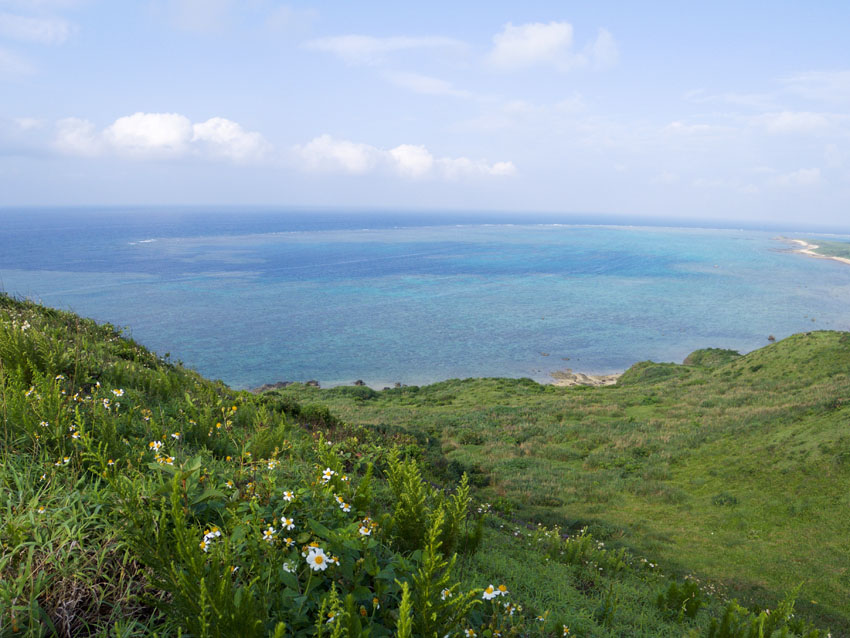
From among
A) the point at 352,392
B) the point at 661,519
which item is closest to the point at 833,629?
the point at 661,519

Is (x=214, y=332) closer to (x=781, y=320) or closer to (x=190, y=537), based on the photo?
(x=190, y=537)

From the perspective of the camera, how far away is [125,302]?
71.9 m

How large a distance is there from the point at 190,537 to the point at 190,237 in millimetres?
205565

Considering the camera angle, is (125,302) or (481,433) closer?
(481,433)

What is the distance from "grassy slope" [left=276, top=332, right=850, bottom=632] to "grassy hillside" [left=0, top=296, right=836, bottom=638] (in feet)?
0.64

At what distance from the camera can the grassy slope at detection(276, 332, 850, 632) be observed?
11.0 m

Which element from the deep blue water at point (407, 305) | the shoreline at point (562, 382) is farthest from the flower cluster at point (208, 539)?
the deep blue water at point (407, 305)

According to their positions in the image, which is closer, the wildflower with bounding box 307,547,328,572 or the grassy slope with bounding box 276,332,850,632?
the wildflower with bounding box 307,547,328,572

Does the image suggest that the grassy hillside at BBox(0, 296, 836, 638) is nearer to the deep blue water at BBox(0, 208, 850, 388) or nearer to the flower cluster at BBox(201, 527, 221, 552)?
the flower cluster at BBox(201, 527, 221, 552)

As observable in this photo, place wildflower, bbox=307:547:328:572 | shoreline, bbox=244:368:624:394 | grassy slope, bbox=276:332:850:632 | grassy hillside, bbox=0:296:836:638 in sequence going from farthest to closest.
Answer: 1. shoreline, bbox=244:368:624:394
2. grassy slope, bbox=276:332:850:632
3. wildflower, bbox=307:547:328:572
4. grassy hillside, bbox=0:296:836:638

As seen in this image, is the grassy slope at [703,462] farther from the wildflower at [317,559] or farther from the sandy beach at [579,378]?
the sandy beach at [579,378]

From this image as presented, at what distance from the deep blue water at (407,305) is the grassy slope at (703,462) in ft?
73.1

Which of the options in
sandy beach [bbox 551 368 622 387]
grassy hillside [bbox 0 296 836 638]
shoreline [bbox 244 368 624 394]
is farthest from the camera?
sandy beach [bbox 551 368 622 387]

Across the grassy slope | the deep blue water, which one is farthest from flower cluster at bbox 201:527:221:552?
the deep blue water
